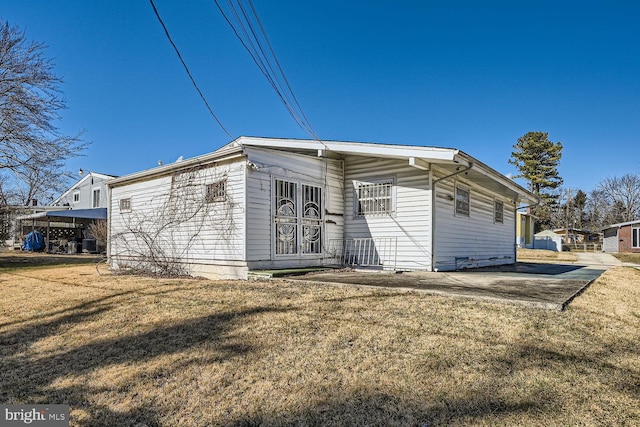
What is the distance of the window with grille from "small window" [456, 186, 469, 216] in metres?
2.12

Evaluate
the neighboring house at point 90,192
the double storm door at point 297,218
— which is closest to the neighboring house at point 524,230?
the double storm door at point 297,218

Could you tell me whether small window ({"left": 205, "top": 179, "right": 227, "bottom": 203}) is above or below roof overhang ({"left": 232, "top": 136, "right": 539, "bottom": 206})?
below

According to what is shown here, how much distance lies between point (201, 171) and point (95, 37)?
14.8 feet

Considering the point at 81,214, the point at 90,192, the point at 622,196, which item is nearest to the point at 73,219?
the point at 81,214

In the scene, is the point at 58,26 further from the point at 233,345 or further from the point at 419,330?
the point at 419,330

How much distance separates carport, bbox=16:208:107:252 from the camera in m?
21.9

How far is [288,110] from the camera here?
9789 mm

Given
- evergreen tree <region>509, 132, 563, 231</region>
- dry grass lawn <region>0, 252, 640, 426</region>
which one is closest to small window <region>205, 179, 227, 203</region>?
dry grass lawn <region>0, 252, 640, 426</region>

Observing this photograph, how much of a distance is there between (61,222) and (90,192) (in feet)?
18.0

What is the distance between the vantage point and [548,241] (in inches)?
1481

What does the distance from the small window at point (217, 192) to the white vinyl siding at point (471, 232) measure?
4.93 m

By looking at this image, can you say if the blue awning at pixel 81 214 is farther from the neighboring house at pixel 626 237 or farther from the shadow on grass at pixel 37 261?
the neighboring house at pixel 626 237

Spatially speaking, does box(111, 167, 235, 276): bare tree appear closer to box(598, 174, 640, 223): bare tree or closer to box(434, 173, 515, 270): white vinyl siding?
box(434, 173, 515, 270): white vinyl siding

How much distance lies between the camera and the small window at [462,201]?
32.8ft
